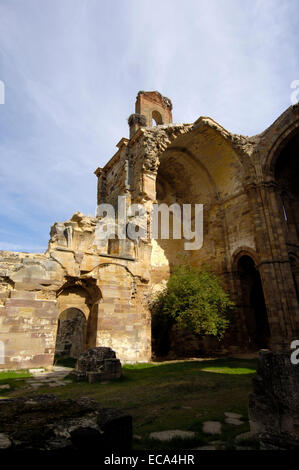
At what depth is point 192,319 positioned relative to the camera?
40.3 feet

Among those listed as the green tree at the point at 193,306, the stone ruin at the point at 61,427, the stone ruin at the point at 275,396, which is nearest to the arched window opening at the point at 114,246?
the green tree at the point at 193,306

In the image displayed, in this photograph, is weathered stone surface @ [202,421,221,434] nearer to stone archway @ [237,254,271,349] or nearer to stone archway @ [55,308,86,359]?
stone archway @ [237,254,271,349]

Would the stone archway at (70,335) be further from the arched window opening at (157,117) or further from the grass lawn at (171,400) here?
the arched window opening at (157,117)

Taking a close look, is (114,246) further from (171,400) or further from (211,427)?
(211,427)

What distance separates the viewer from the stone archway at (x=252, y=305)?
49.1ft

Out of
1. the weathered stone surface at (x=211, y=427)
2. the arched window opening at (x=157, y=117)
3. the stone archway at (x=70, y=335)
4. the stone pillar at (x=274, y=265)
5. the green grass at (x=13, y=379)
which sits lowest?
the weathered stone surface at (x=211, y=427)

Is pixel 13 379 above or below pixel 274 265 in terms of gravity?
below

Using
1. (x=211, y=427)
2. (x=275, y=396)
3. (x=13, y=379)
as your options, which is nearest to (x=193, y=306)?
(x=13, y=379)

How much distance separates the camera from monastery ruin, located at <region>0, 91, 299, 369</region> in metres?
9.08

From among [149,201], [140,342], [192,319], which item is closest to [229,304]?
[192,319]

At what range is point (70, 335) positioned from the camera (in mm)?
16406

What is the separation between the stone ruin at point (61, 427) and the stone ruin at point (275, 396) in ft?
5.21

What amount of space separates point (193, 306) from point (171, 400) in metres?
8.06

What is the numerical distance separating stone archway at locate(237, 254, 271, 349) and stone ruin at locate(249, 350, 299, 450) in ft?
41.4
